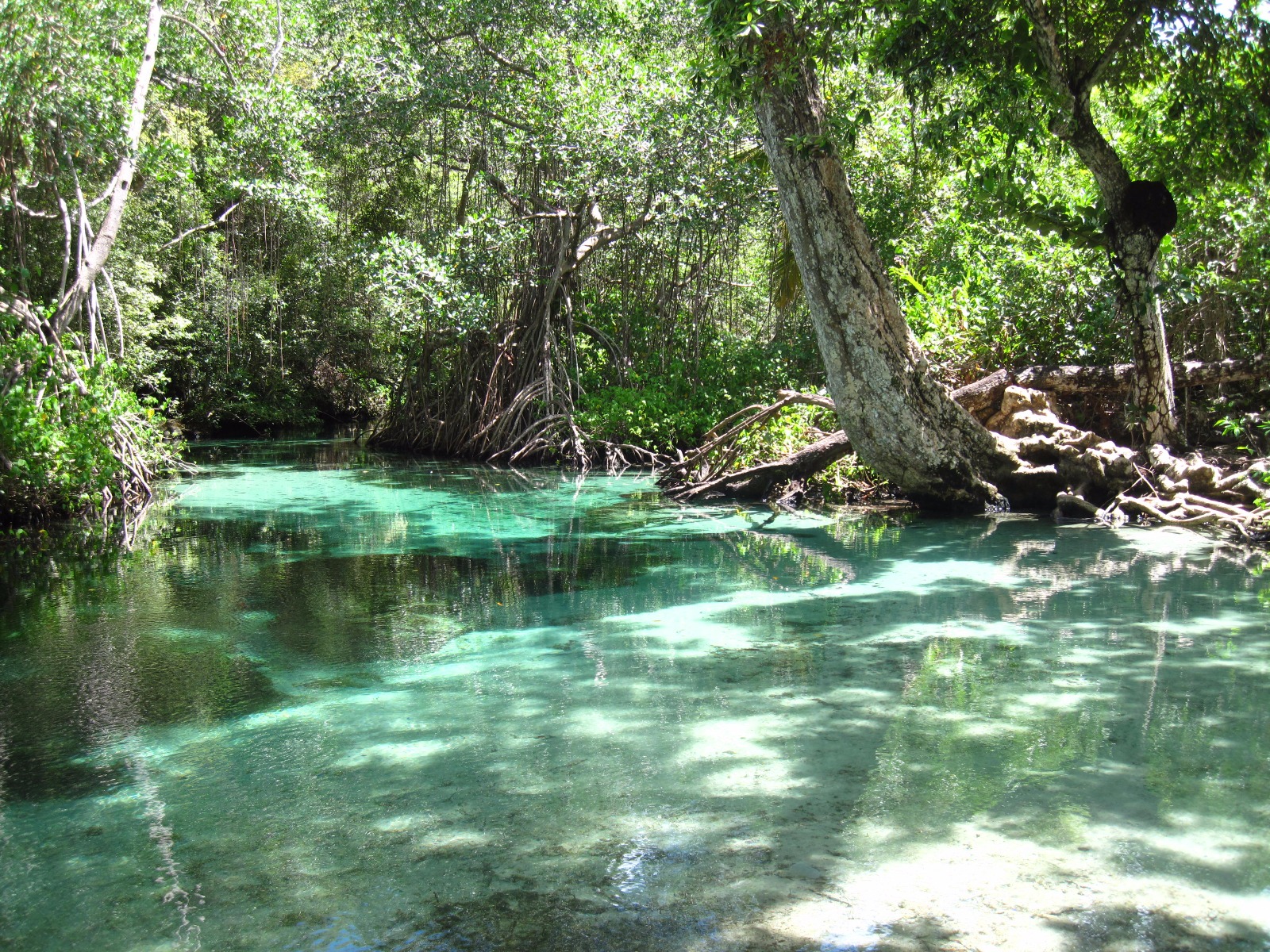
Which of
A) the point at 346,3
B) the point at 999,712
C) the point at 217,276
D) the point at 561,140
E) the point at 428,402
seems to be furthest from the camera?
the point at 217,276

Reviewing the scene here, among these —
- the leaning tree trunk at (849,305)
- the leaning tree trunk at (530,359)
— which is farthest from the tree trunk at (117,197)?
the leaning tree trunk at (849,305)

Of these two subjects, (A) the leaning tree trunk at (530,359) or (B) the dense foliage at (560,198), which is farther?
(A) the leaning tree trunk at (530,359)

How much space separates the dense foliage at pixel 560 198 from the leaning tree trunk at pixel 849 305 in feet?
1.40

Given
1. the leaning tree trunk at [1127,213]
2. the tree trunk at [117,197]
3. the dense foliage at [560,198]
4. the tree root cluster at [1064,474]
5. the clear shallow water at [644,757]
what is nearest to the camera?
the clear shallow water at [644,757]

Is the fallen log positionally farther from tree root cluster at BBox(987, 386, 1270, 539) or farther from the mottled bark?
tree root cluster at BBox(987, 386, 1270, 539)

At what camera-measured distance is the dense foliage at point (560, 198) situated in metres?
8.12

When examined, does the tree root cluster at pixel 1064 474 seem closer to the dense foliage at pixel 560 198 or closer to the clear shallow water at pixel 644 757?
the dense foliage at pixel 560 198

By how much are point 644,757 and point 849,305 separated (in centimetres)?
553

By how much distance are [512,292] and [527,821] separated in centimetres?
1302

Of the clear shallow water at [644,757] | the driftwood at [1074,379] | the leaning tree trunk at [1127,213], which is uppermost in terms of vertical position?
the leaning tree trunk at [1127,213]

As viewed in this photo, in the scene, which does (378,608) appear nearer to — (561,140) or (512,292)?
(561,140)

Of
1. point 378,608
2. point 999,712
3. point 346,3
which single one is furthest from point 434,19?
point 999,712

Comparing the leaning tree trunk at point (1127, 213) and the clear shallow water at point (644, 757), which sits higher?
the leaning tree trunk at point (1127, 213)

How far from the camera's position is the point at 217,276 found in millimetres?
18641
